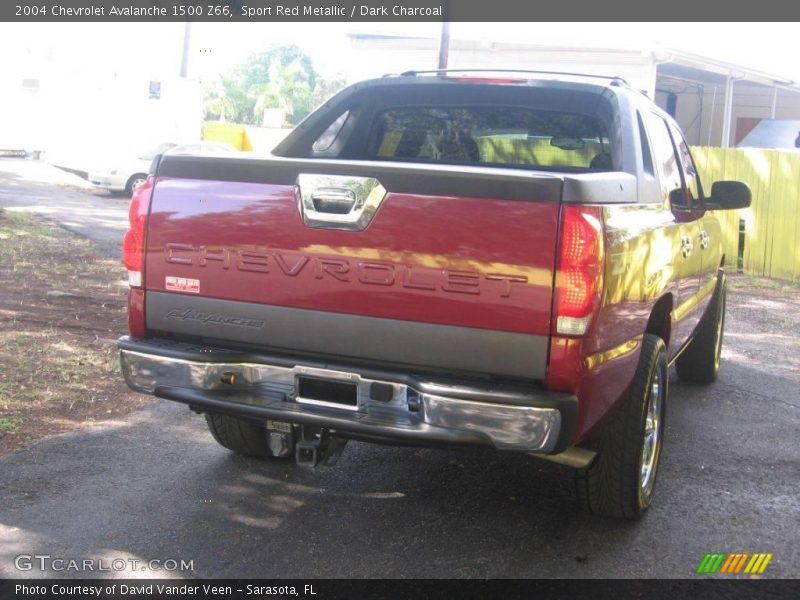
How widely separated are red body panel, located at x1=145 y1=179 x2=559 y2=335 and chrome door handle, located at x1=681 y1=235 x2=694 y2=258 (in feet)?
6.45

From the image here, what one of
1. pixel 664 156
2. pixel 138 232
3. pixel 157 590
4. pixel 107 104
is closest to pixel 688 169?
pixel 664 156

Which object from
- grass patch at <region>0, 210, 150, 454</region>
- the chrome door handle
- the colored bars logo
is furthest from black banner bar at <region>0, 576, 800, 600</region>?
the chrome door handle

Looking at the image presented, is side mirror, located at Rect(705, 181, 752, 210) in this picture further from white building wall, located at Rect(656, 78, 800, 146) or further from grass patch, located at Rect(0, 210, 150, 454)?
white building wall, located at Rect(656, 78, 800, 146)

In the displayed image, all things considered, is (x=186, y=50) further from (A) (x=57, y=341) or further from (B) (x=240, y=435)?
(B) (x=240, y=435)

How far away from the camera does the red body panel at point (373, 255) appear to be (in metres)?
3.68

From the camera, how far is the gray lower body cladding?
3.71 meters

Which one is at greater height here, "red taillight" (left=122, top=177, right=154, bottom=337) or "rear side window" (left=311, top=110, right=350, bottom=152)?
"rear side window" (left=311, top=110, right=350, bottom=152)

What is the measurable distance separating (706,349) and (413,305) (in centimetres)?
429

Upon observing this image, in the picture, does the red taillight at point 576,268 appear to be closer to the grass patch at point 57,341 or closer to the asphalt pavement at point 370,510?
the asphalt pavement at point 370,510

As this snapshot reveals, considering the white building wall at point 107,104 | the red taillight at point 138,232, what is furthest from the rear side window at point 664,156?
the white building wall at point 107,104

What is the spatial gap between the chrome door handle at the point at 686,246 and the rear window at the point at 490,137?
2.08 ft

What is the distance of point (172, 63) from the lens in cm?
3191

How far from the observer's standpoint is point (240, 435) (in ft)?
17.1
